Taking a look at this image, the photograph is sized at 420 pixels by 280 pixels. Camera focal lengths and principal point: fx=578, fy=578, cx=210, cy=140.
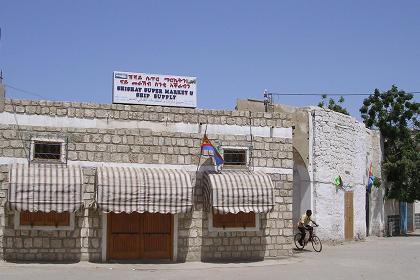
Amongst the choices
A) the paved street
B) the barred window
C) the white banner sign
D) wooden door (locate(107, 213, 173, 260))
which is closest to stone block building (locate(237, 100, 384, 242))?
the white banner sign

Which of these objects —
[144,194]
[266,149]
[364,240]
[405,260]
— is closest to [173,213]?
[144,194]

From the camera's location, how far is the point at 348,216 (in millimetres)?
24219

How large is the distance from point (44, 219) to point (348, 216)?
44.5ft

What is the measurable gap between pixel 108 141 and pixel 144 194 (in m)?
1.84

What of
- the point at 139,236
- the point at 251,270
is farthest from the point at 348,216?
the point at 139,236

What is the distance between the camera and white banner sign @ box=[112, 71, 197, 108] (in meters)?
16.6

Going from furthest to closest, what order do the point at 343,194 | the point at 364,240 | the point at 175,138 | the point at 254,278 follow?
the point at 364,240 < the point at 343,194 < the point at 175,138 < the point at 254,278

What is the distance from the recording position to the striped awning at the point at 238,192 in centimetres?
1592

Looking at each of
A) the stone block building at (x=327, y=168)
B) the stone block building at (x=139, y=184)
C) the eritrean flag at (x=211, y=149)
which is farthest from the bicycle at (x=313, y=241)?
the eritrean flag at (x=211, y=149)

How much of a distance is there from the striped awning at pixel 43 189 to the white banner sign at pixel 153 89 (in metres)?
2.83

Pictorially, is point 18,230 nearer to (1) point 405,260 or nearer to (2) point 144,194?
(2) point 144,194

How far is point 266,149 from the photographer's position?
57.1ft

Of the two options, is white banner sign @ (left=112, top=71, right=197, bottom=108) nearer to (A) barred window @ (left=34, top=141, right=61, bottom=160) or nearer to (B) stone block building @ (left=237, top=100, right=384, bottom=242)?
(A) barred window @ (left=34, top=141, right=61, bottom=160)

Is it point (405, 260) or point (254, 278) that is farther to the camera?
point (405, 260)
